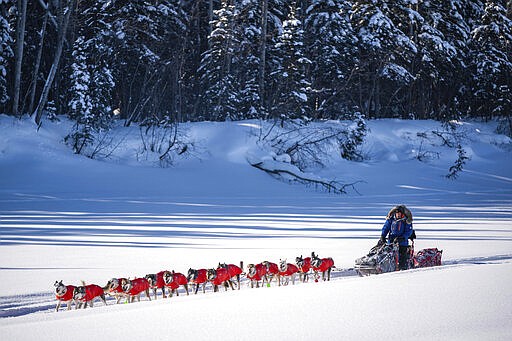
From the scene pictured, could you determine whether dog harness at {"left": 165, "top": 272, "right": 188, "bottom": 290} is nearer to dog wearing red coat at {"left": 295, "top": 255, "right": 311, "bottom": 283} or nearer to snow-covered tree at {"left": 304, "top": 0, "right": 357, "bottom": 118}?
dog wearing red coat at {"left": 295, "top": 255, "right": 311, "bottom": 283}

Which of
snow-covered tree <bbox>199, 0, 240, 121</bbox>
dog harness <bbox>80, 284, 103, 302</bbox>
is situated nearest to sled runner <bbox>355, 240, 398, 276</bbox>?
dog harness <bbox>80, 284, 103, 302</bbox>

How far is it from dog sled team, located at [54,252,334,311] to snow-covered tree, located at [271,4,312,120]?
20.8 meters

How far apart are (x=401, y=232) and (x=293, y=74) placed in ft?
69.7

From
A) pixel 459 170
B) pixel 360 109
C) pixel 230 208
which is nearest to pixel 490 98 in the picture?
pixel 360 109

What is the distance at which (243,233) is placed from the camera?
1214cm

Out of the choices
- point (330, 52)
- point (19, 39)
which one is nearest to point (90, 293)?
point (19, 39)

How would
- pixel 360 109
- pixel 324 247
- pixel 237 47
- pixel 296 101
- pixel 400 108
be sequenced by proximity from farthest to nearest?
pixel 400 108 < pixel 360 109 < pixel 237 47 < pixel 296 101 < pixel 324 247

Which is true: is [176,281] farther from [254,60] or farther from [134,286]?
[254,60]

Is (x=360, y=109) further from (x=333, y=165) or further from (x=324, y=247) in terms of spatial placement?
(x=324, y=247)

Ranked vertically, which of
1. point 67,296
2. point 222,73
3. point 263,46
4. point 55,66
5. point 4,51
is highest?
point 263,46

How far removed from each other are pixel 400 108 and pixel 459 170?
39.2 ft

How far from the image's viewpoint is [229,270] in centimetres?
705

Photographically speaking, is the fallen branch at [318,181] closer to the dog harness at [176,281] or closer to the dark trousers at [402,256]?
the dark trousers at [402,256]

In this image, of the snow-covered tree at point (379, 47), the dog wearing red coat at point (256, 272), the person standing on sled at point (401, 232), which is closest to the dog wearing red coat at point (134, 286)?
the dog wearing red coat at point (256, 272)
